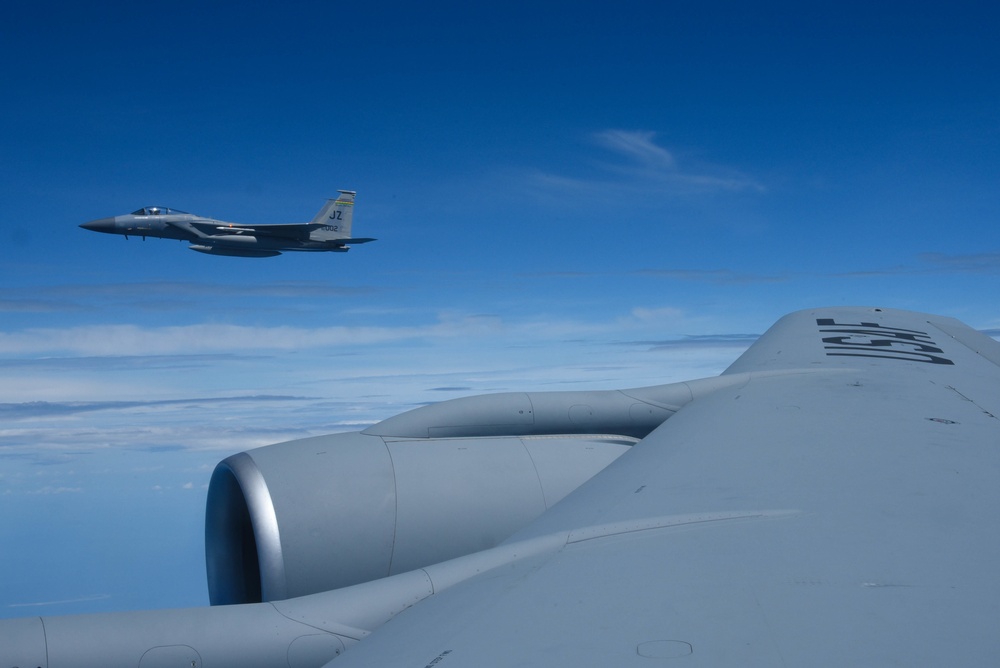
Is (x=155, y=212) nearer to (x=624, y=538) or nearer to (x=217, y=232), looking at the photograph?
(x=217, y=232)

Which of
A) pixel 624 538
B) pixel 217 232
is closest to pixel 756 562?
pixel 624 538

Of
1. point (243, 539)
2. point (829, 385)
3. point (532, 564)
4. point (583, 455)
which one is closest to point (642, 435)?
point (583, 455)

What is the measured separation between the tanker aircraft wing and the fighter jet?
1028 inches

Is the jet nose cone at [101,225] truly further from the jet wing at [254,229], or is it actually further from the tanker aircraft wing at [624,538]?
the tanker aircraft wing at [624,538]

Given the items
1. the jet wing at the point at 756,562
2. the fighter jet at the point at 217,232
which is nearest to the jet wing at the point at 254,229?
the fighter jet at the point at 217,232

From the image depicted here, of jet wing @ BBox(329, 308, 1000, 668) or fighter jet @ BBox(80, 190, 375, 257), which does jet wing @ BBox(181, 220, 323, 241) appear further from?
jet wing @ BBox(329, 308, 1000, 668)

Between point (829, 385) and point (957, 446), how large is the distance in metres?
2.18

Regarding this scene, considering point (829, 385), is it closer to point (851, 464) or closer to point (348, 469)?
point (851, 464)

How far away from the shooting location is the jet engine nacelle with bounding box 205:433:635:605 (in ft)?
16.7

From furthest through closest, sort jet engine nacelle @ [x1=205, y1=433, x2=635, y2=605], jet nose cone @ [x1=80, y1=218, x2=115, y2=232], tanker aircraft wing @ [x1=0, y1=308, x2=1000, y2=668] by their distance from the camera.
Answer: jet nose cone @ [x1=80, y1=218, x2=115, y2=232] < jet engine nacelle @ [x1=205, y1=433, x2=635, y2=605] < tanker aircraft wing @ [x1=0, y1=308, x2=1000, y2=668]

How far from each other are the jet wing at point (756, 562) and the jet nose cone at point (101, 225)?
29791 millimetres

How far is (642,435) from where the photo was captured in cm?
706

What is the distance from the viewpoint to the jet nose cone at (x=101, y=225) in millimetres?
29614

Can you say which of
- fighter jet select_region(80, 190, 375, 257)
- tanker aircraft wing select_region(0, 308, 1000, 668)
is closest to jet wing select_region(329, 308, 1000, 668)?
tanker aircraft wing select_region(0, 308, 1000, 668)
